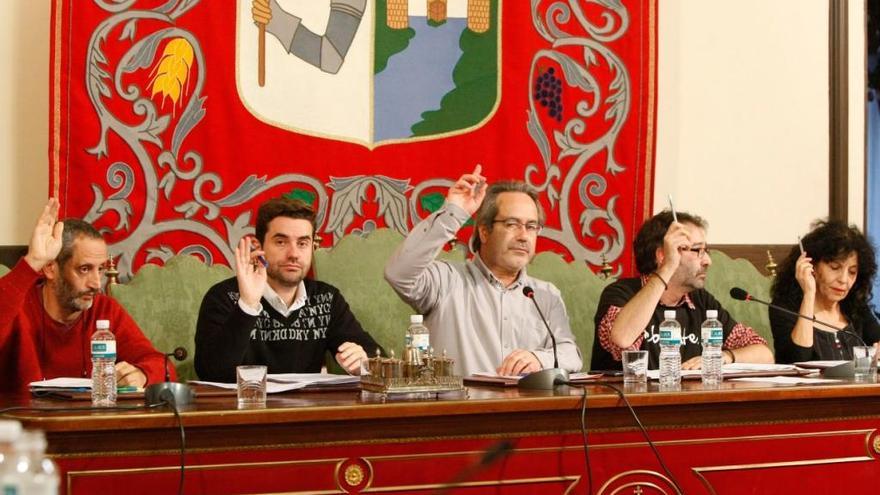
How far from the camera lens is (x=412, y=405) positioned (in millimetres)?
2439

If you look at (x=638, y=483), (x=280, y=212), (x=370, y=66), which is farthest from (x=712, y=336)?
(x=370, y=66)

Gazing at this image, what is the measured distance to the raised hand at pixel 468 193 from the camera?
11.5 ft

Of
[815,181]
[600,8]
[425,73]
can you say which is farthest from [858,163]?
[425,73]

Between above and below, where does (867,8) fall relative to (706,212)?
above

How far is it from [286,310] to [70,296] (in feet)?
2.08

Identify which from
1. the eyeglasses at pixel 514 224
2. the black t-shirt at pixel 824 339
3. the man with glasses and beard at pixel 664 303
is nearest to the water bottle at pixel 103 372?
the eyeglasses at pixel 514 224

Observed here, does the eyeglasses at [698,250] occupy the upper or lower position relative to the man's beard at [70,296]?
upper

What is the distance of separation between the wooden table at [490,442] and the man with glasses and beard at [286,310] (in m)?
0.80

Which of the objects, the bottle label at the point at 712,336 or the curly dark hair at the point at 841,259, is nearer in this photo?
the bottle label at the point at 712,336

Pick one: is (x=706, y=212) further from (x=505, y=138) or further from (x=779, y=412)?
(x=779, y=412)

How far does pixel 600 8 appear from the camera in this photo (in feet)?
15.6

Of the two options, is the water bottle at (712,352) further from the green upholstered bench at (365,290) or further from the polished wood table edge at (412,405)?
the green upholstered bench at (365,290)

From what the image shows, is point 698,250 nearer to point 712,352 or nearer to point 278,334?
point 712,352

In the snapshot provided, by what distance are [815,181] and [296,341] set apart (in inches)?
107
